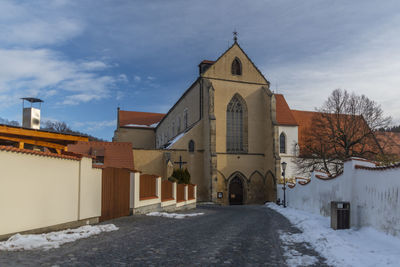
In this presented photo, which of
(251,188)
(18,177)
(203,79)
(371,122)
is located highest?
(203,79)

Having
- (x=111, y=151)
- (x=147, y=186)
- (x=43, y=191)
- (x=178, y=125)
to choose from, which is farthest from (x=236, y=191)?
(x=43, y=191)

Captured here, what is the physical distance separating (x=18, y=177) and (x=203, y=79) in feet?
103

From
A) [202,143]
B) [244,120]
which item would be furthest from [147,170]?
[244,120]

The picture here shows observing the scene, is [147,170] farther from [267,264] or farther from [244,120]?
[267,264]

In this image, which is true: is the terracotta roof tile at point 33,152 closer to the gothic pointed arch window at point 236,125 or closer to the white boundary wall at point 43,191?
the white boundary wall at point 43,191

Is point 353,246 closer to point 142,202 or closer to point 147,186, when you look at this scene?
point 142,202

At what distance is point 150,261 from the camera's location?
640cm

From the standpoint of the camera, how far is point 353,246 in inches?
316

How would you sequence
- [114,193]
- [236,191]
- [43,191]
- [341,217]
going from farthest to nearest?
[236,191]
[114,193]
[341,217]
[43,191]

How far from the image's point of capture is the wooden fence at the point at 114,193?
12.9 m

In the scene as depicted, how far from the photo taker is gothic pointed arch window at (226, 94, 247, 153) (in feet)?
130

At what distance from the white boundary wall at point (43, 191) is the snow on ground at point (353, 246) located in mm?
6257

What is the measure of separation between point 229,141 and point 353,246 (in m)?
31.6

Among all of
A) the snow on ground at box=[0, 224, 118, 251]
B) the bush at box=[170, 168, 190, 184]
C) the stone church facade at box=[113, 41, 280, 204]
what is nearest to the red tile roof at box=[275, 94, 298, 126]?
the stone church facade at box=[113, 41, 280, 204]
